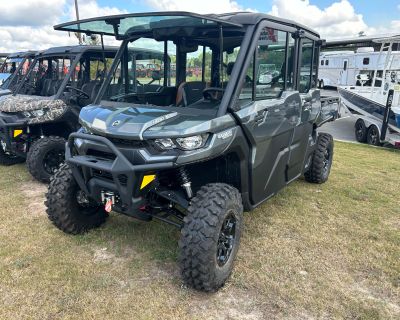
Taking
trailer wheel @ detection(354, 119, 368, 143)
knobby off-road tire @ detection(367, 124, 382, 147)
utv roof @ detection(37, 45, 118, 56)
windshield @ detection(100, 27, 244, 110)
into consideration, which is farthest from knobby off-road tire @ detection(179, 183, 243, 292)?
trailer wheel @ detection(354, 119, 368, 143)

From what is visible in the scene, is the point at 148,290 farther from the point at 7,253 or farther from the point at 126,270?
the point at 7,253

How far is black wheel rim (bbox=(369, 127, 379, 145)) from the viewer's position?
10.6m

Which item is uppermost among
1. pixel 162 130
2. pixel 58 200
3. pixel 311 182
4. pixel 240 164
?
pixel 162 130

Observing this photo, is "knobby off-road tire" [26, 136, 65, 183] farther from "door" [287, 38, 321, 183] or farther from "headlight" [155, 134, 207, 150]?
"door" [287, 38, 321, 183]

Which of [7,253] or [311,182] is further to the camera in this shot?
[311,182]

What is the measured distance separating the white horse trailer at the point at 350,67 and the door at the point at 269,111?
9.56 metres

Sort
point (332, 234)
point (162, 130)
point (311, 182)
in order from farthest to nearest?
point (311, 182) < point (332, 234) < point (162, 130)

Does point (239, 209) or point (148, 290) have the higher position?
point (239, 209)

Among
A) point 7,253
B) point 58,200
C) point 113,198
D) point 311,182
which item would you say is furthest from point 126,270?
point 311,182

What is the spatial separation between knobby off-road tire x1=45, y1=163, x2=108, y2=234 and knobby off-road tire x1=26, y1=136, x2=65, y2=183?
2.04 m

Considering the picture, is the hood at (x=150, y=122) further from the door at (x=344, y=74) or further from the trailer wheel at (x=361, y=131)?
the door at (x=344, y=74)

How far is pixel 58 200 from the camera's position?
362cm

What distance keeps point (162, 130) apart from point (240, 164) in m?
0.85

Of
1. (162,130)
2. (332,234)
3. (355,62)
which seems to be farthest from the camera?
(355,62)
